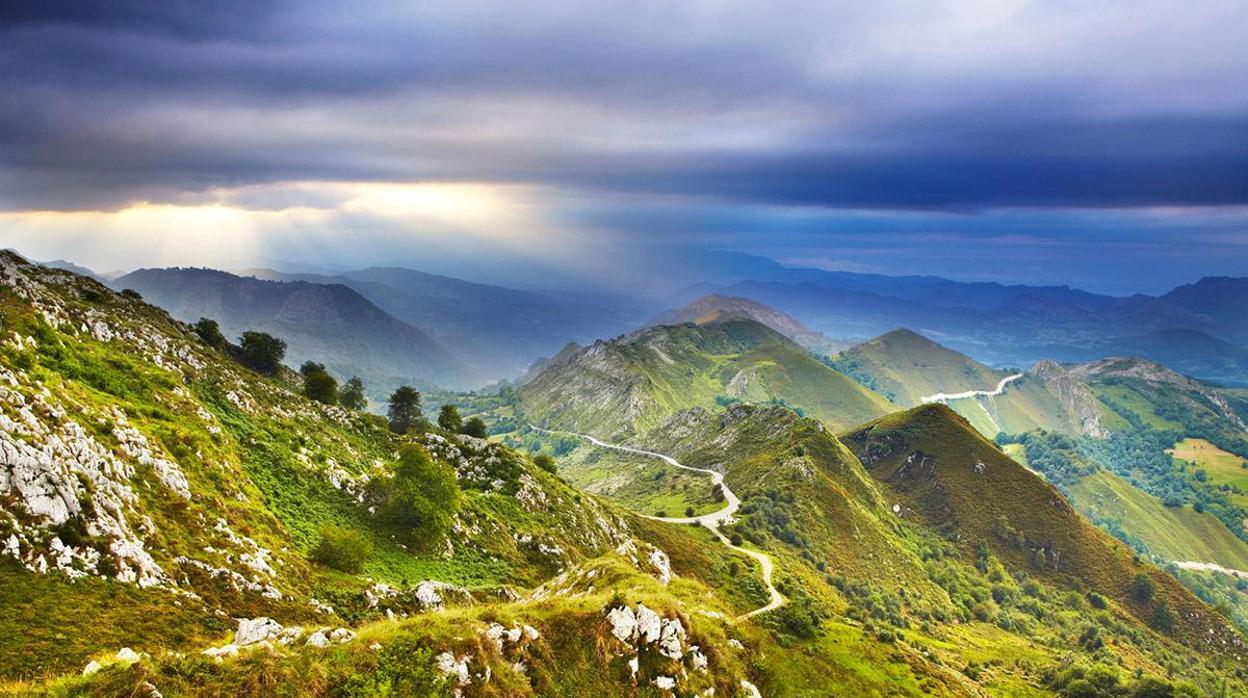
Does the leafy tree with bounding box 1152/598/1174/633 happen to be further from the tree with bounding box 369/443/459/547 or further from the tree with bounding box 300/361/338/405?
the tree with bounding box 300/361/338/405

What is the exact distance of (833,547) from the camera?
13975cm

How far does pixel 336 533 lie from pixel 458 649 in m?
24.8

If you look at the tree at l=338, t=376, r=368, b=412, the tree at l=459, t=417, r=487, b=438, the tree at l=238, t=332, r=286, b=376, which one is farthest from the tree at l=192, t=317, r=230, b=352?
the tree at l=459, t=417, r=487, b=438

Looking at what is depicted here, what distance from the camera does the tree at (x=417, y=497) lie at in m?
56.1

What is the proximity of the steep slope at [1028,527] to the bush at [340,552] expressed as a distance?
6897 inches

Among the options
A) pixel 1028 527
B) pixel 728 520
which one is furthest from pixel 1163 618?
pixel 728 520

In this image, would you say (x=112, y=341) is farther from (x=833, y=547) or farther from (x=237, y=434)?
(x=833, y=547)

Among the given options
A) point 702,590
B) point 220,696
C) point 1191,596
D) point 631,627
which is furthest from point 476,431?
point 1191,596

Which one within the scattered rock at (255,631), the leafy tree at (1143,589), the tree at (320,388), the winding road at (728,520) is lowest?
the leafy tree at (1143,589)

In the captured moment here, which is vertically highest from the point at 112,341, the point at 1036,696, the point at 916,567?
the point at 112,341

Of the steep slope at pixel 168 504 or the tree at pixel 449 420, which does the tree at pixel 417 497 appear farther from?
the tree at pixel 449 420

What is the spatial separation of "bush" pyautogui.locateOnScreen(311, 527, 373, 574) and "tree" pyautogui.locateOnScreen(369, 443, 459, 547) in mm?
10477

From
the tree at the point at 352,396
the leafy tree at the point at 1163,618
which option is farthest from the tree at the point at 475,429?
the leafy tree at the point at 1163,618

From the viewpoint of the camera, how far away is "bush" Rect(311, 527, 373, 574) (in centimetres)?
4231
